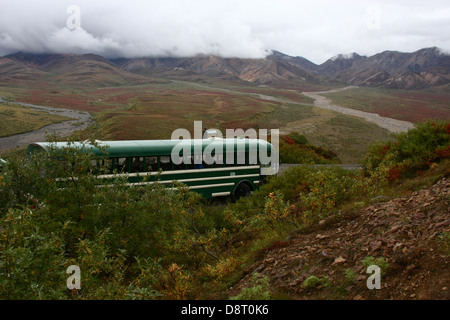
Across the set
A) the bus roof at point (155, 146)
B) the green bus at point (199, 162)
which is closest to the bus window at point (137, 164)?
the green bus at point (199, 162)

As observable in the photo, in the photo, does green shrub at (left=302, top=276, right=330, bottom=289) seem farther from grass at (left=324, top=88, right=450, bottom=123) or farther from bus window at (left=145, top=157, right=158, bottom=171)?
grass at (left=324, top=88, right=450, bottom=123)

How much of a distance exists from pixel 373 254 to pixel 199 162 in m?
10.7

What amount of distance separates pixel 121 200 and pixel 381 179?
26.9 feet

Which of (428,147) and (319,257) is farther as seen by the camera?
(428,147)

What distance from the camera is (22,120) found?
58656 mm

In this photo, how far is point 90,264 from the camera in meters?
6.03

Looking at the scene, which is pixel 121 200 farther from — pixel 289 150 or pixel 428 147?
pixel 289 150

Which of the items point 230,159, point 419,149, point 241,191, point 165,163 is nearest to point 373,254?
point 165,163

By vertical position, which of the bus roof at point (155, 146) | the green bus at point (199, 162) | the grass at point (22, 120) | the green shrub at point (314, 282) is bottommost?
the green shrub at point (314, 282)

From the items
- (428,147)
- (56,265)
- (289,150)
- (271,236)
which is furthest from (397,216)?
(289,150)

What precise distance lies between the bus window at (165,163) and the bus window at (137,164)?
84 centimetres

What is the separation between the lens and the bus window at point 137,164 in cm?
1448

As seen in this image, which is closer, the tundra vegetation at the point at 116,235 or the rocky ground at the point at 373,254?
the rocky ground at the point at 373,254

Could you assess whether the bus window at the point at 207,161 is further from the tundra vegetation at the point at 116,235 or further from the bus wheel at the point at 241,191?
the tundra vegetation at the point at 116,235
